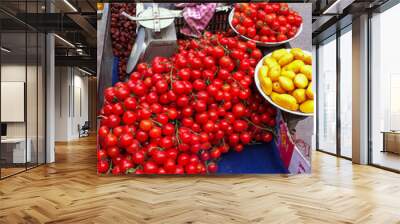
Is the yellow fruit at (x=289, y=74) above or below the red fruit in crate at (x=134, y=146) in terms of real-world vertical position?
above

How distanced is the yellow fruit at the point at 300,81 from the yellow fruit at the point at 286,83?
66mm

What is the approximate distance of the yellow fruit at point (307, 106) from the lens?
193 inches

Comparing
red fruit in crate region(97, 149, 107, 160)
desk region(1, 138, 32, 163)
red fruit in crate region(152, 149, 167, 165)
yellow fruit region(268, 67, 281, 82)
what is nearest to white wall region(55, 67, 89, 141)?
desk region(1, 138, 32, 163)

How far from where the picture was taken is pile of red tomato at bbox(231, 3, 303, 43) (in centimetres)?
503

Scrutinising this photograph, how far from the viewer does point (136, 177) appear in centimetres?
503

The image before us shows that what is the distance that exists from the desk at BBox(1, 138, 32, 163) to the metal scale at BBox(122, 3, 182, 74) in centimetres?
210

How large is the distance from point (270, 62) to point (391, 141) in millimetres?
2523

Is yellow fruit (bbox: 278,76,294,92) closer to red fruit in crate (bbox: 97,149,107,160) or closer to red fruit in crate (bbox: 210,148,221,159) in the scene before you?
red fruit in crate (bbox: 210,148,221,159)

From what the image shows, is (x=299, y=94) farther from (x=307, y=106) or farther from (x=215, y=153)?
(x=215, y=153)

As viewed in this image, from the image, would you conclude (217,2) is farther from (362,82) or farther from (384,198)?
(384,198)

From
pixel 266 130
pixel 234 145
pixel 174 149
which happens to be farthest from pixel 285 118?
pixel 174 149

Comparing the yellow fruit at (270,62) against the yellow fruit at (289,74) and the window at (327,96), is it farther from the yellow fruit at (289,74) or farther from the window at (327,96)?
the window at (327,96)

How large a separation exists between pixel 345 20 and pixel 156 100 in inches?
147

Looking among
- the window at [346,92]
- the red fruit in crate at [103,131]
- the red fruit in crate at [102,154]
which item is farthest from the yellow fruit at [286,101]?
the window at [346,92]
